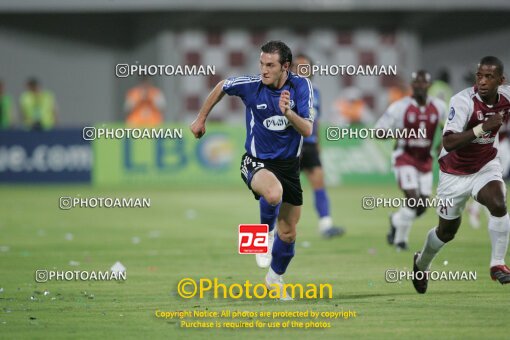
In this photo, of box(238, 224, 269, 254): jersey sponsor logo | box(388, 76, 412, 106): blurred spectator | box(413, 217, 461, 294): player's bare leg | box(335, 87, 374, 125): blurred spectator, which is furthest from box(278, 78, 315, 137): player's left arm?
box(335, 87, 374, 125): blurred spectator

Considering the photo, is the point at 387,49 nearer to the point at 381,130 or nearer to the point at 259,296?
the point at 381,130

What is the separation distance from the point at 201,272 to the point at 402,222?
309 cm

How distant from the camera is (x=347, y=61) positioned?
96.4 feet

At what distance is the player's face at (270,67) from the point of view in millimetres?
9273

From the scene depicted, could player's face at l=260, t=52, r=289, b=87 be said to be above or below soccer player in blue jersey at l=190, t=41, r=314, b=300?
above

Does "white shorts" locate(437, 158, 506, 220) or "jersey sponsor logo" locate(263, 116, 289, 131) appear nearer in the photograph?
"jersey sponsor logo" locate(263, 116, 289, 131)

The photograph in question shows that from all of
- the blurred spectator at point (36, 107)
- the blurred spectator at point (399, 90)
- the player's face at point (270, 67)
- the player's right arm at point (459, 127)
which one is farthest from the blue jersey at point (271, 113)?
the blurred spectator at point (36, 107)

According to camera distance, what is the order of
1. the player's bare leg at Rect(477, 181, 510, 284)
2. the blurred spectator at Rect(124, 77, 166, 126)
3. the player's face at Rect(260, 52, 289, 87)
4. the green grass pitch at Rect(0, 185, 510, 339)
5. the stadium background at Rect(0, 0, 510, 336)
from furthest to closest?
the blurred spectator at Rect(124, 77, 166, 126), the stadium background at Rect(0, 0, 510, 336), the player's bare leg at Rect(477, 181, 510, 284), the player's face at Rect(260, 52, 289, 87), the green grass pitch at Rect(0, 185, 510, 339)

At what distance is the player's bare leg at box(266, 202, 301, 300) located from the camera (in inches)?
380

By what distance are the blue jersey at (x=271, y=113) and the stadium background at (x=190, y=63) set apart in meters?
9.51

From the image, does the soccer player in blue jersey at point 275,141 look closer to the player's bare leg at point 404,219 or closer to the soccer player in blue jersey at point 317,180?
the player's bare leg at point 404,219

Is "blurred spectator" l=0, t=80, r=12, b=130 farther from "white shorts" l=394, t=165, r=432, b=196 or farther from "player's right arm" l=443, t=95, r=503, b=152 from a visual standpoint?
"player's right arm" l=443, t=95, r=503, b=152

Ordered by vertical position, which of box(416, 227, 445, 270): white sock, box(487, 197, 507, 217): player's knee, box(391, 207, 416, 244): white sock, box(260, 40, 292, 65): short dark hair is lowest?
box(416, 227, 445, 270): white sock

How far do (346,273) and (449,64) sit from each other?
19925mm
